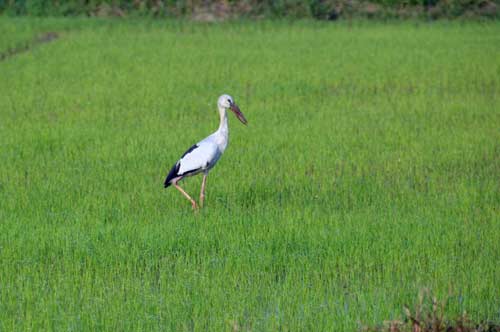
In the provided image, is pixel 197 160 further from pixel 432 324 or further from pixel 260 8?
pixel 260 8

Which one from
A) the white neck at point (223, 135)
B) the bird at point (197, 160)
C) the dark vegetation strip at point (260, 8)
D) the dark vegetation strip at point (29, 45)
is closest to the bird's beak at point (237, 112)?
the white neck at point (223, 135)

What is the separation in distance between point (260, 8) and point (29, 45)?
8550 millimetres

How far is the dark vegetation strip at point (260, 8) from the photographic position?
27719 mm

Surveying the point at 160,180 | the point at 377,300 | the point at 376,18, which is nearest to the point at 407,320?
the point at 377,300

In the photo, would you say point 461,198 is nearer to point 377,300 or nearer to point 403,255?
point 403,255

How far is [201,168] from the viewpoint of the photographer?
829cm

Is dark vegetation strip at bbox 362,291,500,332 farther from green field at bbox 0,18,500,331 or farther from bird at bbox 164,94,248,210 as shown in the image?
bird at bbox 164,94,248,210

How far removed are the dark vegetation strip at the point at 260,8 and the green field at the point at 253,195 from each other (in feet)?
30.6

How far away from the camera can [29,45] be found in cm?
2233

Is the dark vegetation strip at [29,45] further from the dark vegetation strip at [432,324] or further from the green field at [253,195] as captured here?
the dark vegetation strip at [432,324]

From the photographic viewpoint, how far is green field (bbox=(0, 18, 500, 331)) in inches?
232

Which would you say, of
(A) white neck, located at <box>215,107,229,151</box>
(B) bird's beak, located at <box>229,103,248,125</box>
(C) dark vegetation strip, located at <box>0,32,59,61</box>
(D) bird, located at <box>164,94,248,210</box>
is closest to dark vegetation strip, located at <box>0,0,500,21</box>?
(C) dark vegetation strip, located at <box>0,32,59,61</box>

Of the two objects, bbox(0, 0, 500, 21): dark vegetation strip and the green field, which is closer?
the green field

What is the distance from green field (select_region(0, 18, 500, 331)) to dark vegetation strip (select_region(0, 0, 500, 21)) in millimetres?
9337
